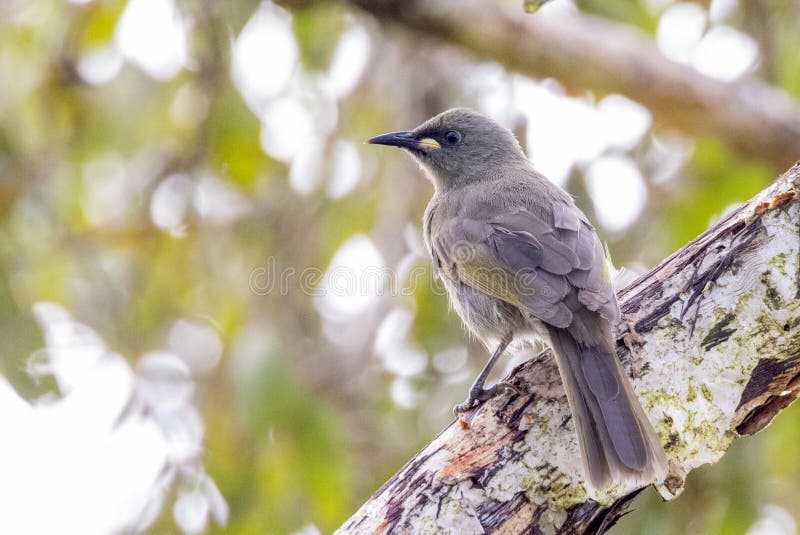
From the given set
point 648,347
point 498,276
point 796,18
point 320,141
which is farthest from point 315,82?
point 648,347

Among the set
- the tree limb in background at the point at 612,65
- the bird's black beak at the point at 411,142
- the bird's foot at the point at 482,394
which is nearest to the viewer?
the bird's foot at the point at 482,394

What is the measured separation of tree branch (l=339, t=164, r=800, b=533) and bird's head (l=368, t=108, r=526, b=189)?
2.18 meters

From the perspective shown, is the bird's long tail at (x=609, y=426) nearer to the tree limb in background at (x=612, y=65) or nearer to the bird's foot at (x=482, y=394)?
the bird's foot at (x=482, y=394)

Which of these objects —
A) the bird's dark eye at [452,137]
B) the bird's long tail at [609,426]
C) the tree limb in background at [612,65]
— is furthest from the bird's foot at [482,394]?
the tree limb in background at [612,65]

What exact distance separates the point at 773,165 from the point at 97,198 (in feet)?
15.4

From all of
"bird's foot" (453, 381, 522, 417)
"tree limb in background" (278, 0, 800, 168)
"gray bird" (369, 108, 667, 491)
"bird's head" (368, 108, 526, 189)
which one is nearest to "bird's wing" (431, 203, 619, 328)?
"gray bird" (369, 108, 667, 491)

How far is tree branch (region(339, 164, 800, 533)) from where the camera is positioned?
2801 mm

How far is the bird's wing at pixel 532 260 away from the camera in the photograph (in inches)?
135

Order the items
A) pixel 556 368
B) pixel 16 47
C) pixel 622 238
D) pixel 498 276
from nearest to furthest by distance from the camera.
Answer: pixel 556 368, pixel 498 276, pixel 622 238, pixel 16 47

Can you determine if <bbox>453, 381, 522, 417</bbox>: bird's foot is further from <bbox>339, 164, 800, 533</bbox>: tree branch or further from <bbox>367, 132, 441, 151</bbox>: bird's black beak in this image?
<bbox>367, 132, 441, 151</bbox>: bird's black beak

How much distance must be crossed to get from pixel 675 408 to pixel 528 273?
904mm

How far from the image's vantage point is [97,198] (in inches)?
271

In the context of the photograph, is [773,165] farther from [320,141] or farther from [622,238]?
[320,141]

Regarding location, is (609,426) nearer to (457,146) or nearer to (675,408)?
(675,408)
